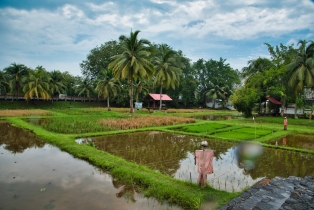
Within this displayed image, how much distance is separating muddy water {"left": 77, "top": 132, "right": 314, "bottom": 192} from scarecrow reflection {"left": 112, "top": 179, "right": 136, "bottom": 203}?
1492 millimetres

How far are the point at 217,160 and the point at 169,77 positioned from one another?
24.0m

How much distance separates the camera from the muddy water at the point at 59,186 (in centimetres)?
489

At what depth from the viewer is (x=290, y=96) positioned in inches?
1029

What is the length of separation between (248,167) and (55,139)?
341 inches

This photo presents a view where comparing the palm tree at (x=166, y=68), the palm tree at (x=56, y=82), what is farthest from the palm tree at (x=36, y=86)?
the palm tree at (x=166, y=68)

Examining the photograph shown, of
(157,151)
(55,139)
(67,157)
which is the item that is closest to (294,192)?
(157,151)

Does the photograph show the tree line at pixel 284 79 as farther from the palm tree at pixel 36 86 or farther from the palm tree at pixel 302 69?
the palm tree at pixel 36 86

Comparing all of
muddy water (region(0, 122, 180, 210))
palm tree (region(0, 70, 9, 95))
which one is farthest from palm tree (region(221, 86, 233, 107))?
muddy water (region(0, 122, 180, 210))

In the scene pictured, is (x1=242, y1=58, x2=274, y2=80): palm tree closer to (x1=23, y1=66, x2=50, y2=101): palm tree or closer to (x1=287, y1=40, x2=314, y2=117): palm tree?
(x1=287, y1=40, x2=314, y2=117): palm tree

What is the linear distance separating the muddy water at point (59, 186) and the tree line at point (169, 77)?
16.0 meters

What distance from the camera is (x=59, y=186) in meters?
5.80

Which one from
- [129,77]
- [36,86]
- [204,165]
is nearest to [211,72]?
[129,77]

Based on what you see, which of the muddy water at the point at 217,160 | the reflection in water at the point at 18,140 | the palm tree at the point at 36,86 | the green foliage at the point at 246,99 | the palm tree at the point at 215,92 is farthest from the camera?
the palm tree at the point at 215,92

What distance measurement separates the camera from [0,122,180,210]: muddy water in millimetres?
4895
